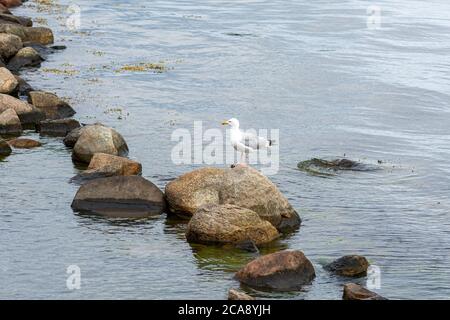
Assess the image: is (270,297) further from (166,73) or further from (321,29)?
(321,29)

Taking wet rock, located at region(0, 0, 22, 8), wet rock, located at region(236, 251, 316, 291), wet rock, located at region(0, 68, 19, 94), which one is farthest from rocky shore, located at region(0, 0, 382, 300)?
wet rock, located at region(0, 0, 22, 8)

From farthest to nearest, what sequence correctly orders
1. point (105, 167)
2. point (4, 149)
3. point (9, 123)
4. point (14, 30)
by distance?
1. point (14, 30)
2. point (9, 123)
3. point (4, 149)
4. point (105, 167)

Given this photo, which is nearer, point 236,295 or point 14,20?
point 236,295

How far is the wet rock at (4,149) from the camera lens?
2738cm

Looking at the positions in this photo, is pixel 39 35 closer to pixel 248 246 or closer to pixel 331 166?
pixel 331 166

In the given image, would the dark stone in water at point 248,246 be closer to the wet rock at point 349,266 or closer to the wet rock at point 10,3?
the wet rock at point 349,266

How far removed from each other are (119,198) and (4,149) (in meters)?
6.03

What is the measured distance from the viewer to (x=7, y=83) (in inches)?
1283

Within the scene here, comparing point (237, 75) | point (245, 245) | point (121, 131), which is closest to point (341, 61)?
point (237, 75)

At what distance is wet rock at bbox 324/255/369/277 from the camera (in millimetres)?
19562

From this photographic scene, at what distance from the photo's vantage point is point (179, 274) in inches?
765

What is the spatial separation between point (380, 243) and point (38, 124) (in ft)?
43.8

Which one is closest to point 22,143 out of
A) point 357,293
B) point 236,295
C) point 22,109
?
point 22,109

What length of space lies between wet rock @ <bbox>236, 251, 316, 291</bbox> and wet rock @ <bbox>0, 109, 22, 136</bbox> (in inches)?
512
